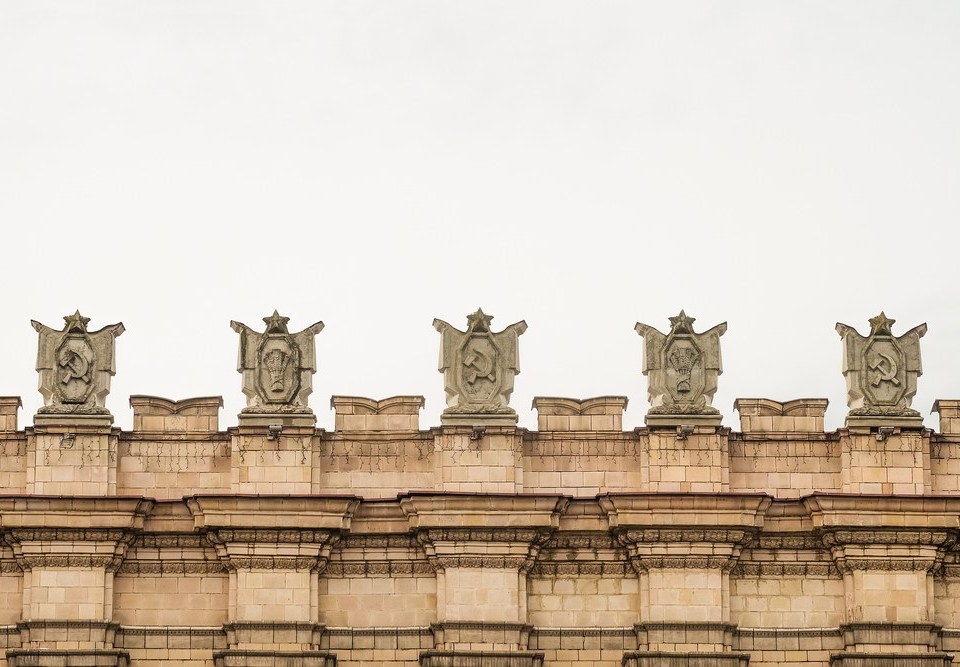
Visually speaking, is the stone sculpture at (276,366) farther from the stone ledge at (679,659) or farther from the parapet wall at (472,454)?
the stone ledge at (679,659)

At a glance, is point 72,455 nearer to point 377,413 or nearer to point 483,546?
point 377,413

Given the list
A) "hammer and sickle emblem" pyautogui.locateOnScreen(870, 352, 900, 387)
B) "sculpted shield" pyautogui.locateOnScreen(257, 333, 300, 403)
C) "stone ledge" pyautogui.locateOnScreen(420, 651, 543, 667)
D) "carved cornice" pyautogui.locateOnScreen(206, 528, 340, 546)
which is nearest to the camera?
"stone ledge" pyautogui.locateOnScreen(420, 651, 543, 667)

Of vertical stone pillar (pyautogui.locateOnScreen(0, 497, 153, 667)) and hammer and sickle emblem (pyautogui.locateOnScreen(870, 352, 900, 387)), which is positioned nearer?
vertical stone pillar (pyautogui.locateOnScreen(0, 497, 153, 667))

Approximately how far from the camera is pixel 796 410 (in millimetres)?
38938

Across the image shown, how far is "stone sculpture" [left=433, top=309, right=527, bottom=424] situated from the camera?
38.5 m

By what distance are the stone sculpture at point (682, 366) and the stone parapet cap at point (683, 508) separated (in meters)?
1.39

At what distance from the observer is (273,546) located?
124 ft

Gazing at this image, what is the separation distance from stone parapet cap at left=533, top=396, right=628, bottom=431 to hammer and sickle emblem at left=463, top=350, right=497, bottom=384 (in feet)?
2.78

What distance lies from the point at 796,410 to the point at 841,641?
3602mm

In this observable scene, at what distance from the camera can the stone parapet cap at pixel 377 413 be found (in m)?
38.7

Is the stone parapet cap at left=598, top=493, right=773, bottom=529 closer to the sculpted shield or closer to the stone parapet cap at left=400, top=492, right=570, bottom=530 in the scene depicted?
the stone parapet cap at left=400, top=492, right=570, bottom=530

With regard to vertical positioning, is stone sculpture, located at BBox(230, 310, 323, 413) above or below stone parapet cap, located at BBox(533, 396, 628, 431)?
above

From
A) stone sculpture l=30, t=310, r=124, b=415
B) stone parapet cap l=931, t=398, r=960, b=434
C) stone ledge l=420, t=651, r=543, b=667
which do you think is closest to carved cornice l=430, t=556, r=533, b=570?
stone ledge l=420, t=651, r=543, b=667

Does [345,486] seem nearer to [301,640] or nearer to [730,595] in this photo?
[301,640]
